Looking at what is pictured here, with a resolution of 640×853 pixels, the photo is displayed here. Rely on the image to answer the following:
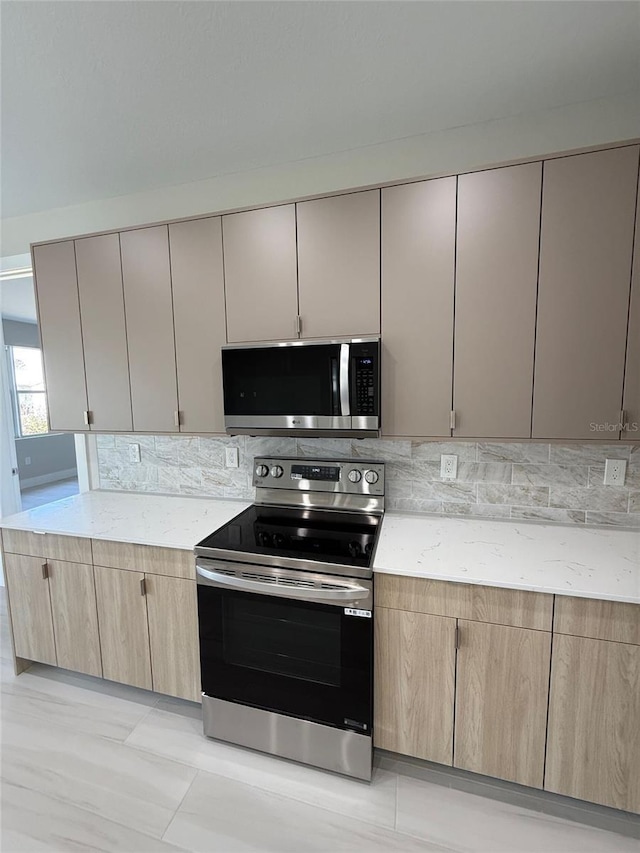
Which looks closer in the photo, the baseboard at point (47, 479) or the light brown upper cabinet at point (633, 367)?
the light brown upper cabinet at point (633, 367)

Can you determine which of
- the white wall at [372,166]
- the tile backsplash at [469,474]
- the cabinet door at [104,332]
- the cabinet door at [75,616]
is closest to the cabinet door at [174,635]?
the cabinet door at [75,616]

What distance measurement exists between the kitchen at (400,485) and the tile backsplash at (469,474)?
1 cm

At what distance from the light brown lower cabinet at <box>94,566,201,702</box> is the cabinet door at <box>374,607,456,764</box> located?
871mm

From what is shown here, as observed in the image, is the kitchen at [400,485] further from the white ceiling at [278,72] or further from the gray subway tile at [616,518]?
the white ceiling at [278,72]

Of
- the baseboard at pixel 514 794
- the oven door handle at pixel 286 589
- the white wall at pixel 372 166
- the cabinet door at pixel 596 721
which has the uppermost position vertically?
the white wall at pixel 372 166

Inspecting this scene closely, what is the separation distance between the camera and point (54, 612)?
2.12 metres

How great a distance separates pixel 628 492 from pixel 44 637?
3027 millimetres

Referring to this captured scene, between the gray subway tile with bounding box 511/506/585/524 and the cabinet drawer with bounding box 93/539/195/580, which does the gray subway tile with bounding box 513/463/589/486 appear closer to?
the gray subway tile with bounding box 511/506/585/524

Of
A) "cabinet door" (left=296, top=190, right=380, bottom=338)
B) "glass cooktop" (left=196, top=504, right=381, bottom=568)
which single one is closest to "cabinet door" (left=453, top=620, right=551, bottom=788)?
"glass cooktop" (left=196, top=504, right=381, bottom=568)

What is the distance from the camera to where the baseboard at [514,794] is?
146cm

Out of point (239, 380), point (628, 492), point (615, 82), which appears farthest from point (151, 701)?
point (615, 82)

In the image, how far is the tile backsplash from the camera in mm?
1812

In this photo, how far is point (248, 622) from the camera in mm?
1703

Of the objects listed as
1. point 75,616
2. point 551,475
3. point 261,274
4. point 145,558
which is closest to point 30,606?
→ point 75,616
